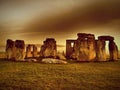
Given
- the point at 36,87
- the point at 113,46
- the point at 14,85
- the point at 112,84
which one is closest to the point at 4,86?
the point at 14,85

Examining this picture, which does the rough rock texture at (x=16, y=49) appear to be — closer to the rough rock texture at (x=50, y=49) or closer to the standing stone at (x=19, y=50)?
the standing stone at (x=19, y=50)

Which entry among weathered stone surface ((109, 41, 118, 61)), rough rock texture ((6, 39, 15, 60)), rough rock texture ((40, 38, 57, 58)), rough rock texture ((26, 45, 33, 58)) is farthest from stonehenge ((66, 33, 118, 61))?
rough rock texture ((26, 45, 33, 58))

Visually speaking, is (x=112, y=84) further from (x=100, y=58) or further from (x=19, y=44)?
(x=19, y=44)

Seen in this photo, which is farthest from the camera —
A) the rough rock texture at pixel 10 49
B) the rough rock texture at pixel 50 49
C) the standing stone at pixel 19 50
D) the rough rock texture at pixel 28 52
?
the rough rock texture at pixel 28 52

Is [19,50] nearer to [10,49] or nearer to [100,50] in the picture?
[10,49]

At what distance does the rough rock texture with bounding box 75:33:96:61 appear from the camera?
2633 centimetres

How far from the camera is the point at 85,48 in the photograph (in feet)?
86.5

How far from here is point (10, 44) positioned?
1139 inches

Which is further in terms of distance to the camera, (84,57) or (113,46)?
(113,46)

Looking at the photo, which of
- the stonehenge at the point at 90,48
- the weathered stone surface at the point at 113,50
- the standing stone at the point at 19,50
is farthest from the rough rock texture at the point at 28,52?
the weathered stone surface at the point at 113,50

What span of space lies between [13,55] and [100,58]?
1227 cm

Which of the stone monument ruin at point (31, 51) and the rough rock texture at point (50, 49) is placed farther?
the stone monument ruin at point (31, 51)

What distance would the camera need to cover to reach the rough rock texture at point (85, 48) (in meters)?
26.3

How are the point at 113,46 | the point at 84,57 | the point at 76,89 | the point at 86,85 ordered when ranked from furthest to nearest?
the point at 113,46 < the point at 84,57 < the point at 86,85 < the point at 76,89
